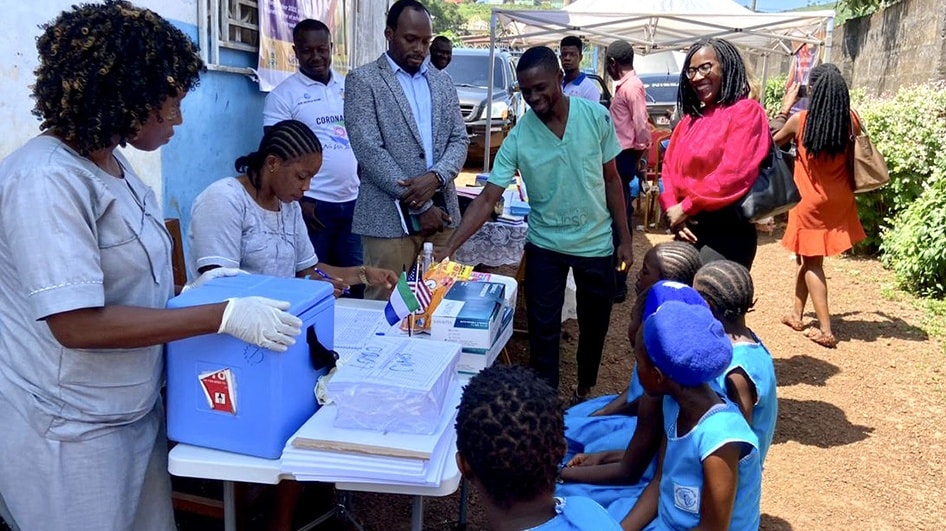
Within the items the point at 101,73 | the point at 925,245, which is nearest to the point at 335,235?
the point at 101,73

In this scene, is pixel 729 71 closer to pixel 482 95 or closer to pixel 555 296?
pixel 555 296

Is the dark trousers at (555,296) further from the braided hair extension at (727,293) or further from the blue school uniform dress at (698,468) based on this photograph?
the blue school uniform dress at (698,468)

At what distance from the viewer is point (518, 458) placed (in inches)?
60.2

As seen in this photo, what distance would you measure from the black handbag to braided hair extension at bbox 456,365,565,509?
241 cm

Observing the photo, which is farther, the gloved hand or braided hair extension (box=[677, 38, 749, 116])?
braided hair extension (box=[677, 38, 749, 116])

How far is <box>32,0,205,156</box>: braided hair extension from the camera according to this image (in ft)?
5.26

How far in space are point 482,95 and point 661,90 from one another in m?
3.93

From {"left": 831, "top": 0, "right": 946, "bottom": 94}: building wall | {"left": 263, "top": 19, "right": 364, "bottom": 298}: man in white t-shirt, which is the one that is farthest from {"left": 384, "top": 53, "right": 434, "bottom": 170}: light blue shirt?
{"left": 831, "top": 0, "right": 946, "bottom": 94}: building wall

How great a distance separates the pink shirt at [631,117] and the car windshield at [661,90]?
25.1 ft

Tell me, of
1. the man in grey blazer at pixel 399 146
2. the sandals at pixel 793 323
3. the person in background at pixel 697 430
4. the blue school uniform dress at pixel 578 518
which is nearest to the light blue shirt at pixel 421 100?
the man in grey blazer at pixel 399 146

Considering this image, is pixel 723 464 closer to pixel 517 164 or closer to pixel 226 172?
pixel 517 164

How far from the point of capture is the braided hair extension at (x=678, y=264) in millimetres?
2986

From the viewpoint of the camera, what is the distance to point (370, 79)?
11.7 feet

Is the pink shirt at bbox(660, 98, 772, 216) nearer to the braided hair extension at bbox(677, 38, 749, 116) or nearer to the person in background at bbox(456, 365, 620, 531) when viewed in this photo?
the braided hair extension at bbox(677, 38, 749, 116)
